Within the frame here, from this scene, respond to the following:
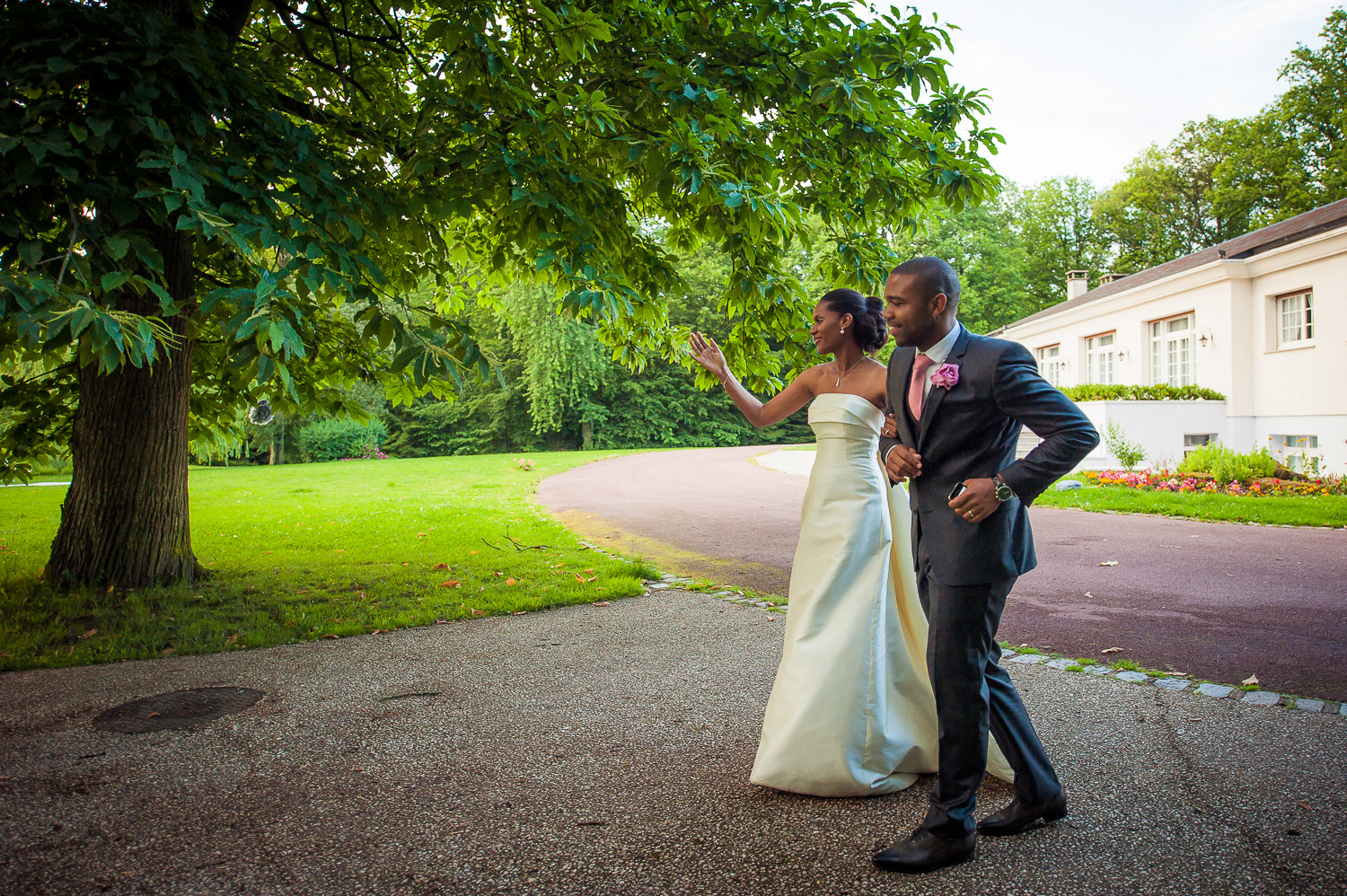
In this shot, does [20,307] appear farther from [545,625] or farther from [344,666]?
[545,625]

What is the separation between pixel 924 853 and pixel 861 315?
219cm

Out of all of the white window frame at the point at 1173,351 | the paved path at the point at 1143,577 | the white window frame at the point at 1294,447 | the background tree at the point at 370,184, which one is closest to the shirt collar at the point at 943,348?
the background tree at the point at 370,184

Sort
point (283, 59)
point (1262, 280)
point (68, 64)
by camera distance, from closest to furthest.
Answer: point (68, 64), point (283, 59), point (1262, 280)

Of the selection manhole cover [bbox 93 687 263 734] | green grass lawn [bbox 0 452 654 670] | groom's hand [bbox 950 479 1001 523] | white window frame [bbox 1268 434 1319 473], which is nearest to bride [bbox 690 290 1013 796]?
groom's hand [bbox 950 479 1001 523]

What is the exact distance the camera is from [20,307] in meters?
3.36

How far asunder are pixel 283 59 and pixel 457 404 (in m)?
37.8

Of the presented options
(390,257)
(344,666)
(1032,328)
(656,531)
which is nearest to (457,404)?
(1032,328)

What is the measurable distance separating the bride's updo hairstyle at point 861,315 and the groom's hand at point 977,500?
1106 millimetres

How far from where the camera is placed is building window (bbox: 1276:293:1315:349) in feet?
55.5

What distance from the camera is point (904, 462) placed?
2791mm

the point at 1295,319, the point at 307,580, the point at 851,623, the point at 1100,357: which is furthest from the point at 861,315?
the point at 1100,357

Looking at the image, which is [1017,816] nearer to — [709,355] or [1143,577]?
[709,355]

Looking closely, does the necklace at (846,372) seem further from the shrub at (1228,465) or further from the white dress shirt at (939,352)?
the shrub at (1228,465)

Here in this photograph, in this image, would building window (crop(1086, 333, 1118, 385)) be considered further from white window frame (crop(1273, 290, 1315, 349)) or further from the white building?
white window frame (crop(1273, 290, 1315, 349))
